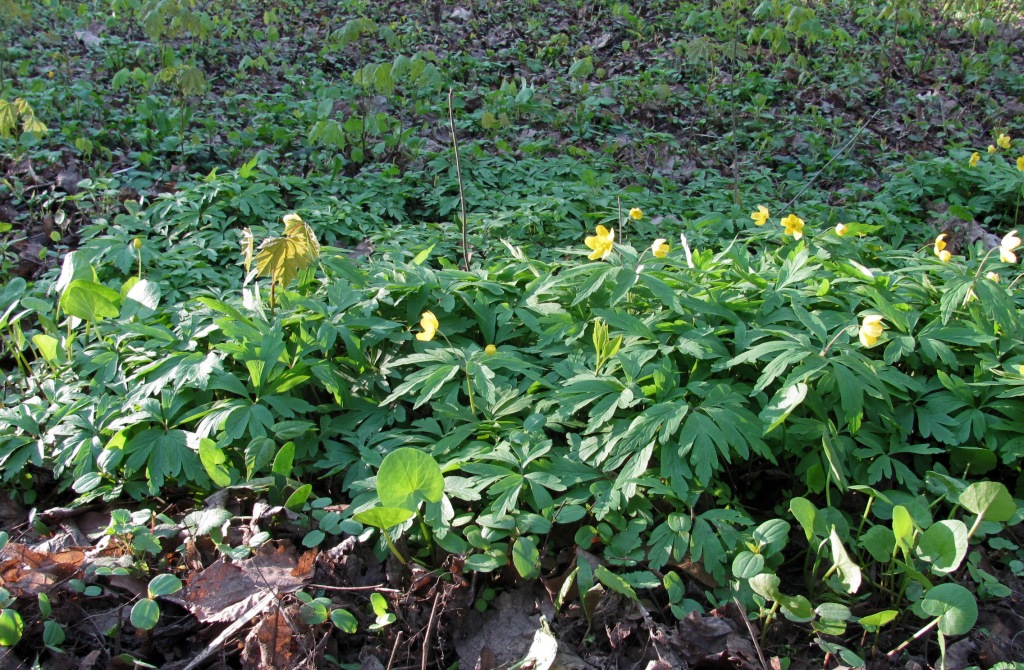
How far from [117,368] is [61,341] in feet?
1.49

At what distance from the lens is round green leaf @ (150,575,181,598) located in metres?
1.84

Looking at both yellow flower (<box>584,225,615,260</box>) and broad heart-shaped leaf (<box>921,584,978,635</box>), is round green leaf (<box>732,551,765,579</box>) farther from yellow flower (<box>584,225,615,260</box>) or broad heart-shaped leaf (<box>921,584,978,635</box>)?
yellow flower (<box>584,225,615,260</box>)

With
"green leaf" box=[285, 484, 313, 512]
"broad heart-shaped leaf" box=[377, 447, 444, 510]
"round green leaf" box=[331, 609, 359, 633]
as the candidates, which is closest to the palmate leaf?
"green leaf" box=[285, 484, 313, 512]

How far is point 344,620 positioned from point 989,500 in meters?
1.68

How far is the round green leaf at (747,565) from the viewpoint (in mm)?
1871

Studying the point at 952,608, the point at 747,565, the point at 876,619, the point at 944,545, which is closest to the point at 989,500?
the point at 944,545

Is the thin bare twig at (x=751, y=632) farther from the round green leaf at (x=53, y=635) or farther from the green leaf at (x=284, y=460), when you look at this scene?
the round green leaf at (x=53, y=635)

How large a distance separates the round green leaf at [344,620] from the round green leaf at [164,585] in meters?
0.41

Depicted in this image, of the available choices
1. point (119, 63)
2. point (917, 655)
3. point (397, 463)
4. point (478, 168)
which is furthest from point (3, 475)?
point (119, 63)

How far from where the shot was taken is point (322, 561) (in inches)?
80.8

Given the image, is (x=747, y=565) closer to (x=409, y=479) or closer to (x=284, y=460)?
(x=409, y=479)

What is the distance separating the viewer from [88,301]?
8.82 ft

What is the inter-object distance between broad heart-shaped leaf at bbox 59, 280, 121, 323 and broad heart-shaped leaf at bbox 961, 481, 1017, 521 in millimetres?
2846

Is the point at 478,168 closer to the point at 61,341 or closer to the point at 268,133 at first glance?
the point at 268,133
